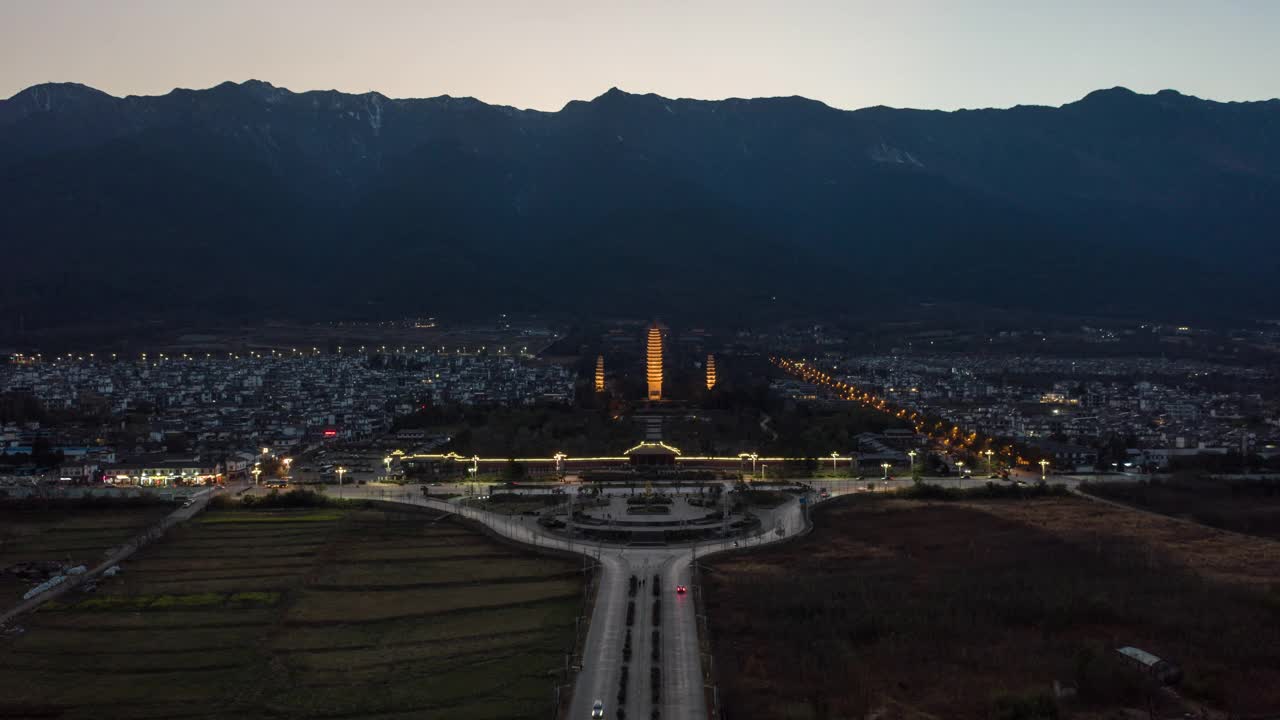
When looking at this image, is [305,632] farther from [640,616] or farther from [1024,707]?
[1024,707]

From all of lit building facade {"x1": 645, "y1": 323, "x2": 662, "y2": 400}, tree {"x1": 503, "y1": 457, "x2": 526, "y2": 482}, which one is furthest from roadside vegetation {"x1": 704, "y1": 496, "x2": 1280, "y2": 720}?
lit building facade {"x1": 645, "y1": 323, "x2": 662, "y2": 400}

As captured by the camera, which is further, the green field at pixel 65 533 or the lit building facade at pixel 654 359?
the lit building facade at pixel 654 359

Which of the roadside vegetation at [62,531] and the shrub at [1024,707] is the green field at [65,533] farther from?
the shrub at [1024,707]

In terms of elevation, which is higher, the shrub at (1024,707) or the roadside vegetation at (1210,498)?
the roadside vegetation at (1210,498)

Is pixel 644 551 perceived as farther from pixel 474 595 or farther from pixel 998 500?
pixel 998 500

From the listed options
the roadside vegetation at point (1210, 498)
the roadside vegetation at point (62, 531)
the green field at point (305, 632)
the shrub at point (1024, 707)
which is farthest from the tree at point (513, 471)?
the shrub at point (1024, 707)

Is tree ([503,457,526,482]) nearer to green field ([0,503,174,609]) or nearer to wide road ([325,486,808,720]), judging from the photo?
wide road ([325,486,808,720])

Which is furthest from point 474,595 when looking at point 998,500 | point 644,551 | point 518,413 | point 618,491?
point 518,413
